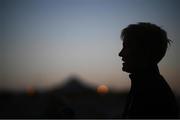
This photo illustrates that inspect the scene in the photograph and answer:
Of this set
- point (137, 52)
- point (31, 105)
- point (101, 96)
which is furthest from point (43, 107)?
point (137, 52)

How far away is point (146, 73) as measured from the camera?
3.61 ft

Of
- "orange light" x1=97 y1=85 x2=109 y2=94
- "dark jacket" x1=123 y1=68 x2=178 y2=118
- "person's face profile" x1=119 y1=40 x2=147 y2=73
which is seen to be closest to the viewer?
"dark jacket" x1=123 y1=68 x2=178 y2=118

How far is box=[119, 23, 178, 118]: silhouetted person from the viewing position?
1036mm

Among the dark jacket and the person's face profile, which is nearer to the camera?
the dark jacket

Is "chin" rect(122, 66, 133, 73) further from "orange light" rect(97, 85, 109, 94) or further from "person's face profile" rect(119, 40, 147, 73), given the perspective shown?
"orange light" rect(97, 85, 109, 94)

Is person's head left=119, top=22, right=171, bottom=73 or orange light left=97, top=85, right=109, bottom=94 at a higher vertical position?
person's head left=119, top=22, right=171, bottom=73

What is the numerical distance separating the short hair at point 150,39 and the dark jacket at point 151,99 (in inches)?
3.0

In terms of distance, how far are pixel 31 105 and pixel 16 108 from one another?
7cm

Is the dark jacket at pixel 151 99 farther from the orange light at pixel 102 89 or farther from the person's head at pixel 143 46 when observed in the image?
the orange light at pixel 102 89

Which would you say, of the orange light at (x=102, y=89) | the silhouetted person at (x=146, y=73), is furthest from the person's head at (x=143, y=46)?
the orange light at (x=102, y=89)

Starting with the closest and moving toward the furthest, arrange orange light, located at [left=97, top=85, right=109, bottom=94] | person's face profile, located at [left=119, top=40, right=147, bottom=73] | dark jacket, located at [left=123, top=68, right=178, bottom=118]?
dark jacket, located at [left=123, top=68, right=178, bottom=118], person's face profile, located at [left=119, top=40, right=147, bottom=73], orange light, located at [left=97, top=85, right=109, bottom=94]

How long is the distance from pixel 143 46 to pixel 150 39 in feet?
0.16

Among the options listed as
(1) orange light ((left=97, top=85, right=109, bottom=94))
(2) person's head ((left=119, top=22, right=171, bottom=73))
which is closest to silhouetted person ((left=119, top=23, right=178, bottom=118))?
(2) person's head ((left=119, top=22, right=171, bottom=73))

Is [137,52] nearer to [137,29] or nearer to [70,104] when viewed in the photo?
[137,29]
